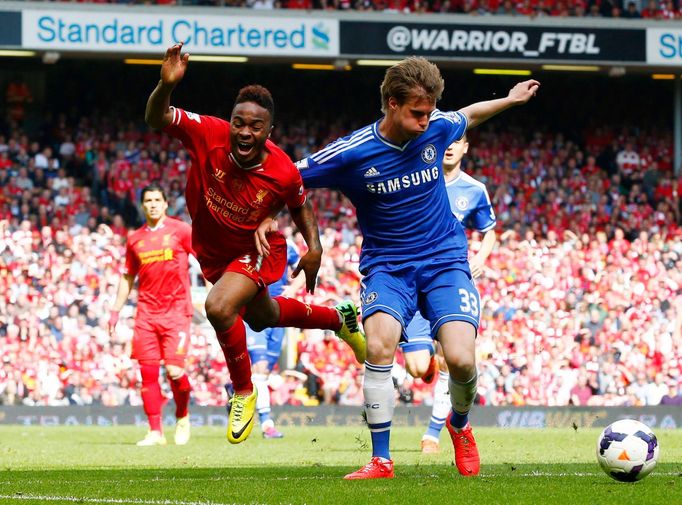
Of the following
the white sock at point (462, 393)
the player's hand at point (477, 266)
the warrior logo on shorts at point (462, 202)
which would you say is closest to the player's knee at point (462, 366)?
the white sock at point (462, 393)

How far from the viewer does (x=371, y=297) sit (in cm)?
828

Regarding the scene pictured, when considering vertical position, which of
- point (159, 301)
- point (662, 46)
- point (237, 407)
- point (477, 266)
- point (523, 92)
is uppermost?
point (662, 46)

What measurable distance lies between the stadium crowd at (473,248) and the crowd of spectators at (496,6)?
122 inches

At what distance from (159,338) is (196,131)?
6.19 metres

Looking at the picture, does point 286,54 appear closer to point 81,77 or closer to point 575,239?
point 81,77

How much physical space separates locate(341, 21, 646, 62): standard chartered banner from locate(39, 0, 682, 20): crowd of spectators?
503 mm

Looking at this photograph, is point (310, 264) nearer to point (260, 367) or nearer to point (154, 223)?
point (154, 223)

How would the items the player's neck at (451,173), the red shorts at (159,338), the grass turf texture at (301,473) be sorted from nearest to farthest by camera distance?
the grass turf texture at (301,473) → the player's neck at (451,173) → the red shorts at (159,338)

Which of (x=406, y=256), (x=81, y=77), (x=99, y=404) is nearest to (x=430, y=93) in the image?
(x=406, y=256)

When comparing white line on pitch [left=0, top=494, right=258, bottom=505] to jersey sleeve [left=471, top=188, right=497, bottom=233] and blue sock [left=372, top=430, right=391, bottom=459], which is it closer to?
blue sock [left=372, top=430, right=391, bottom=459]

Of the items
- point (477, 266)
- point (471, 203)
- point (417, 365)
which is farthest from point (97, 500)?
point (471, 203)

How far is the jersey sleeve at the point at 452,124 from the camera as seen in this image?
8575mm

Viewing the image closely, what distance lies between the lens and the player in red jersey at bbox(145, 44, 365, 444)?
8.66 meters

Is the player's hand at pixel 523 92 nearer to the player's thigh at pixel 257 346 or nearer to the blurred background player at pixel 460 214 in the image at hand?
the blurred background player at pixel 460 214
